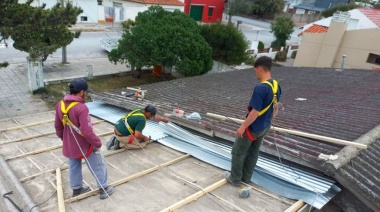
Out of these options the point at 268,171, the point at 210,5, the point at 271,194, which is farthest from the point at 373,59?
the point at 210,5

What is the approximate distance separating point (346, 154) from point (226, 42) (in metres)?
16.7

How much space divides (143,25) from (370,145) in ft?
46.3

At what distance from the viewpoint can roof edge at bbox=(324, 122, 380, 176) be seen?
3746mm

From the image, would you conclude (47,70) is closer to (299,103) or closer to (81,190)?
(299,103)

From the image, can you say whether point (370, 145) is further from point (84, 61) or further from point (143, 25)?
point (84, 61)

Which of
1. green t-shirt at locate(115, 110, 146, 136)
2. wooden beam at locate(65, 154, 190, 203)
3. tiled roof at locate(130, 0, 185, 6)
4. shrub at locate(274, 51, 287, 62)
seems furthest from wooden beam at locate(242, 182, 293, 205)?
tiled roof at locate(130, 0, 185, 6)

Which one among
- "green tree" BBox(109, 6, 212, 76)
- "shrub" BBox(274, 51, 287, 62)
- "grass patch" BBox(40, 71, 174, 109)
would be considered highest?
"green tree" BBox(109, 6, 212, 76)

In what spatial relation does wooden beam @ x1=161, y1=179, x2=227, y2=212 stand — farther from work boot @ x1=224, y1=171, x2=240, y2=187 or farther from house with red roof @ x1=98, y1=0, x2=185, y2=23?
house with red roof @ x1=98, y1=0, x2=185, y2=23

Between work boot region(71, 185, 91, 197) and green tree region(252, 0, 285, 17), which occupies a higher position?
green tree region(252, 0, 285, 17)

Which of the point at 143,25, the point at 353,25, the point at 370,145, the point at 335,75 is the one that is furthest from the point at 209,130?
the point at 353,25

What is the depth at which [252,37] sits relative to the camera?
3734 centimetres

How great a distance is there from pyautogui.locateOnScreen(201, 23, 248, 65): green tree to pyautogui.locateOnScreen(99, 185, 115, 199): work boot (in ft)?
54.5

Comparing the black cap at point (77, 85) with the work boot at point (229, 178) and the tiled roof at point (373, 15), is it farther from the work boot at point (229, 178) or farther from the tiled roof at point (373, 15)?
the tiled roof at point (373, 15)

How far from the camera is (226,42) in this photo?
65.8 feet
